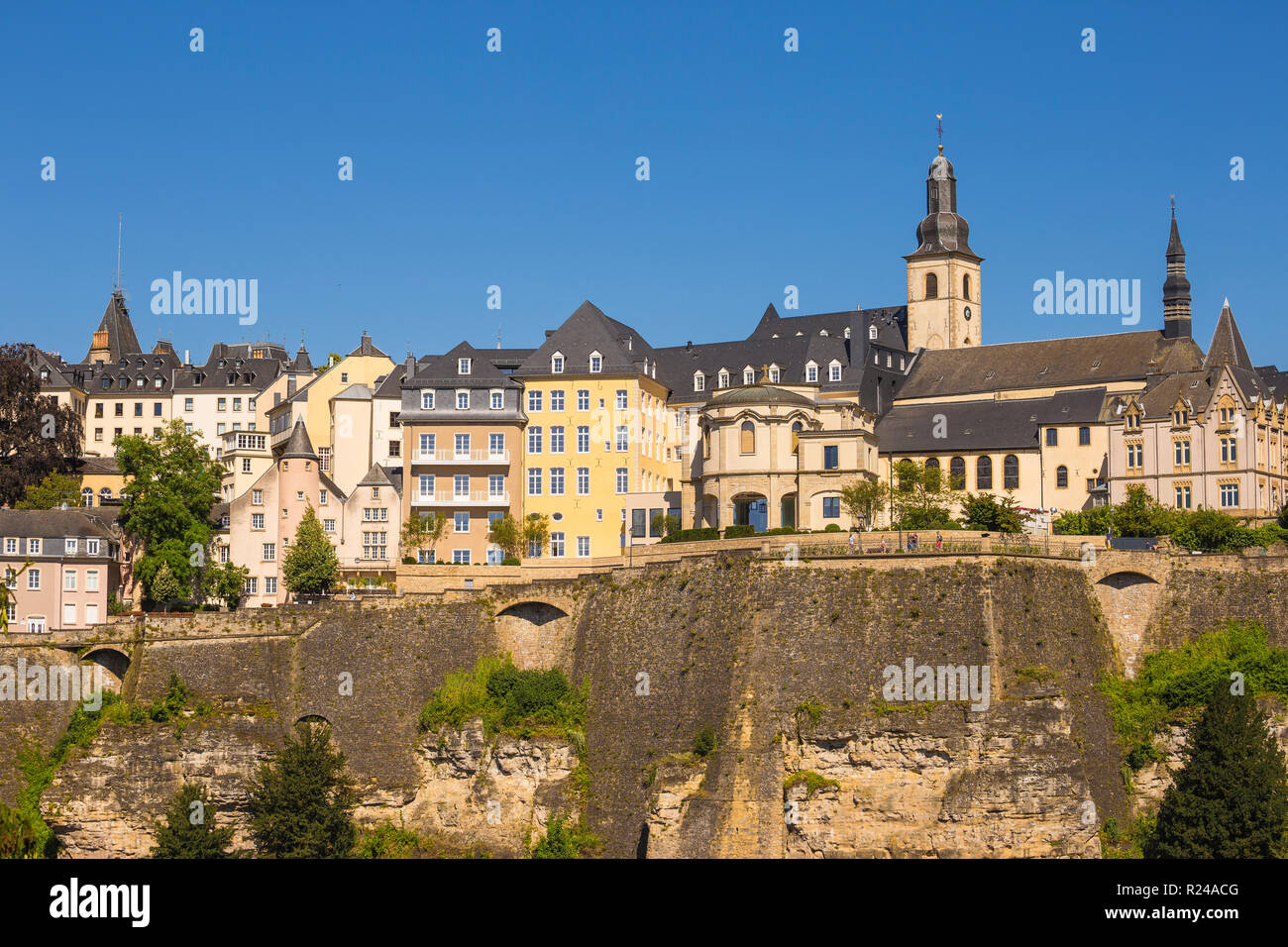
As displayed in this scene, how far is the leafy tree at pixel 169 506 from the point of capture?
263ft

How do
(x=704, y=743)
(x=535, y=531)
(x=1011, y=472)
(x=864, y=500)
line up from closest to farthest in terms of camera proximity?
(x=704, y=743) → (x=864, y=500) → (x=535, y=531) → (x=1011, y=472)

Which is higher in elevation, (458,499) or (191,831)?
(458,499)

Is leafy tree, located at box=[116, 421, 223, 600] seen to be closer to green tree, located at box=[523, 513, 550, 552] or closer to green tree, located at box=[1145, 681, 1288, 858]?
green tree, located at box=[523, 513, 550, 552]

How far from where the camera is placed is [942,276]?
10950cm

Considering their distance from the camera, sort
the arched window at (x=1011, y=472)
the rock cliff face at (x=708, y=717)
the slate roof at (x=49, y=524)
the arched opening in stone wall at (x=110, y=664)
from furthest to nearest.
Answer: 1. the arched window at (x=1011, y=472)
2. the slate roof at (x=49, y=524)
3. the arched opening in stone wall at (x=110, y=664)
4. the rock cliff face at (x=708, y=717)

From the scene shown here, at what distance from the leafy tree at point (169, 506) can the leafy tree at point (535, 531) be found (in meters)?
15.6

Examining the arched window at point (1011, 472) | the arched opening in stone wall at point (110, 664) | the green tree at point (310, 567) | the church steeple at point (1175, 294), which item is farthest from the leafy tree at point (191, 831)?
the church steeple at point (1175, 294)

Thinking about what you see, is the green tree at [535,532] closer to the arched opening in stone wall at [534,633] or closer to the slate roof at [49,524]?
the arched opening in stone wall at [534,633]

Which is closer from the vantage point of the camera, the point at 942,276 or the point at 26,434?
the point at 26,434

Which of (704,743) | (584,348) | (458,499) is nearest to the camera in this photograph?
(704,743)

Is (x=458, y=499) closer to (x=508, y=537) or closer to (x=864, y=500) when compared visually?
(x=508, y=537)

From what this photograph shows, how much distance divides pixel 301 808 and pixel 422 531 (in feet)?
71.2

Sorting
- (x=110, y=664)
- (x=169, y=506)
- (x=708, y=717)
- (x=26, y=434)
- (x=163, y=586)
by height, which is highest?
(x=26, y=434)

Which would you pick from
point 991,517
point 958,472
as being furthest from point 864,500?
point 958,472
